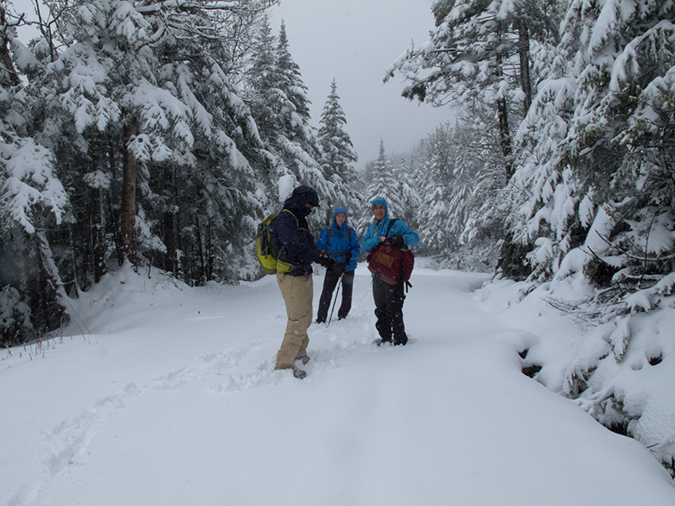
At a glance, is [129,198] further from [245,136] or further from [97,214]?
[245,136]

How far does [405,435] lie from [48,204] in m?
7.79

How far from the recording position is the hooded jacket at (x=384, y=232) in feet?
16.5

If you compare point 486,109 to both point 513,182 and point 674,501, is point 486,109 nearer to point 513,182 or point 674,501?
point 513,182

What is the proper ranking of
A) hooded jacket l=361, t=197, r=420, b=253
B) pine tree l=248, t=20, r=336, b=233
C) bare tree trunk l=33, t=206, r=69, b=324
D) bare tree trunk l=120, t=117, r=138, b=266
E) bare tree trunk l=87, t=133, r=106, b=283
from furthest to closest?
pine tree l=248, t=20, r=336, b=233
bare tree trunk l=87, t=133, r=106, b=283
bare tree trunk l=120, t=117, r=138, b=266
bare tree trunk l=33, t=206, r=69, b=324
hooded jacket l=361, t=197, r=420, b=253

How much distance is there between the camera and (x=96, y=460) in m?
2.53

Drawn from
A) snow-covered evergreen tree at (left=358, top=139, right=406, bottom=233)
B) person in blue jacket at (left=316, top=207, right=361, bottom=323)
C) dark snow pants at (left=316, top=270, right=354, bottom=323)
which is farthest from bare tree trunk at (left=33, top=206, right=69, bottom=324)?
snow-covered evergreen tree at (left=358, top=139, right=406, bottom=233)

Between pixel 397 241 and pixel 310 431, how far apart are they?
8.97 feet

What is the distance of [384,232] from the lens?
16.7 ft

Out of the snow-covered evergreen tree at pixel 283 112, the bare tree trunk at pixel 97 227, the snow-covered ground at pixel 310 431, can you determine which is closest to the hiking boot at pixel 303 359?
the snow-covered ground at pixel 310 431

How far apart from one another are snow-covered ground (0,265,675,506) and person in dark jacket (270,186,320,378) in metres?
0.35

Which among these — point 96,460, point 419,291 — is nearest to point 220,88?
point 419,291

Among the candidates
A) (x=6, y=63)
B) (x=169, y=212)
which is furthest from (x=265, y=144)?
(x=6, y=63)

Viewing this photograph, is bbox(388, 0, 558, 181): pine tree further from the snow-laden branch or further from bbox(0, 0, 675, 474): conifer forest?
the snow-laden branch

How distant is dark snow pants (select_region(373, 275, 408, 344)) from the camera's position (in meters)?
4.89
